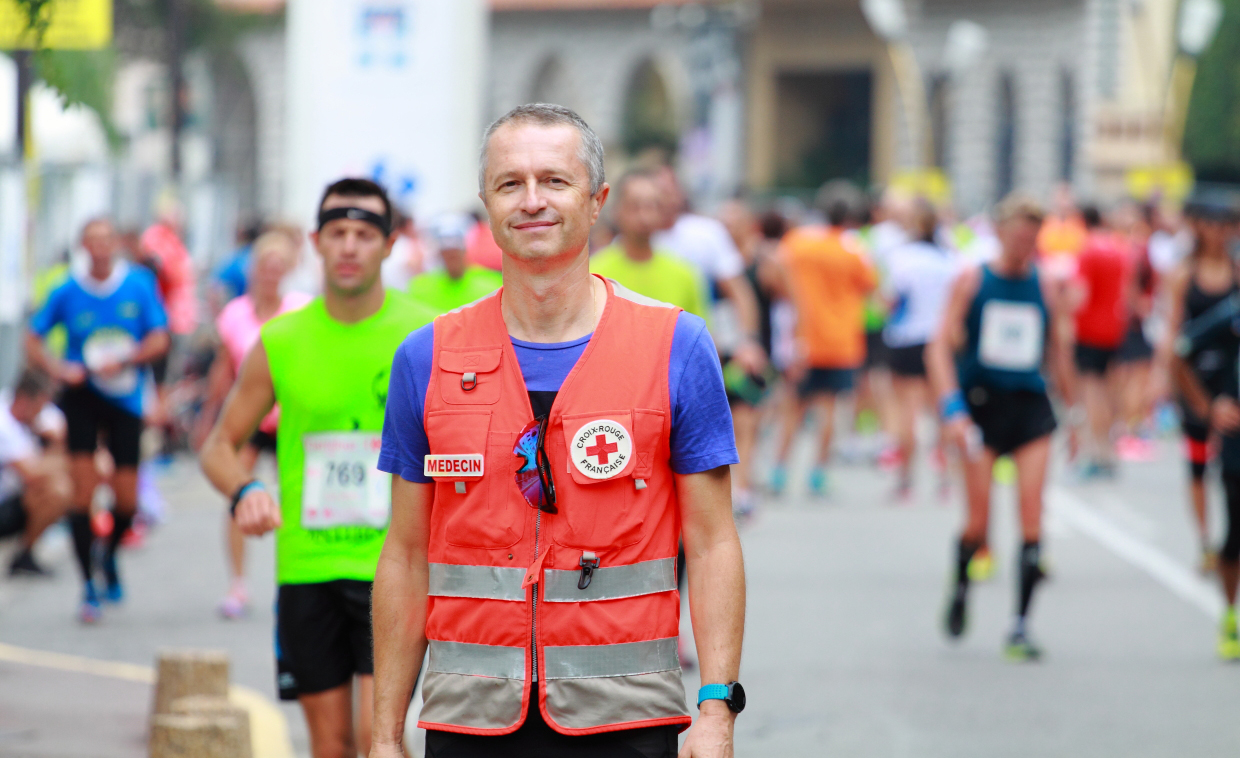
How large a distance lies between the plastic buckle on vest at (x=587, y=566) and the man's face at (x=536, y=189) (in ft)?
1.73

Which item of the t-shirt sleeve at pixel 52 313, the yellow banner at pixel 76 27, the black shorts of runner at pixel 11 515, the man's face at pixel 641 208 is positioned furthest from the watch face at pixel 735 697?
the black shorts of runner at pixel 11 515

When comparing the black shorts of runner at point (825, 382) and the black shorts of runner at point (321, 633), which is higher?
the black shorts of runner at point (825, 382)

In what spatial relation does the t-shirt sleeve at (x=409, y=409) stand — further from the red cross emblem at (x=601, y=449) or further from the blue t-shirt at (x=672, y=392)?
the red cross emblem at (x=601, y=449)

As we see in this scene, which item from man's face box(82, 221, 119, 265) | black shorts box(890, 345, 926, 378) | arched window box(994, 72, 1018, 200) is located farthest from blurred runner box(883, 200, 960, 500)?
arched window box(994, 72, 1018, 200)

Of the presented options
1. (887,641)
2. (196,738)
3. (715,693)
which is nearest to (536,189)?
(715,693)

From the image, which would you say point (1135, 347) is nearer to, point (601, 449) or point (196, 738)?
point (196, 738)

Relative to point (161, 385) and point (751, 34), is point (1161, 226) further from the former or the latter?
point (751, 34)

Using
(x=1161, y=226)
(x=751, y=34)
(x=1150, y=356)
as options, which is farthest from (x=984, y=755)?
(x=751, y=34)

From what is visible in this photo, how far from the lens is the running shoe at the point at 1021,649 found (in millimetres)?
8578

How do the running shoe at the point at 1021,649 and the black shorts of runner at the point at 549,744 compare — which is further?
the running shoe at the point at 1021,649

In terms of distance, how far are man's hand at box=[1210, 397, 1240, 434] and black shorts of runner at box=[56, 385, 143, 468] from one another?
572cm

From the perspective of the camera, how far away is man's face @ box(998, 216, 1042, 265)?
28.8 feet

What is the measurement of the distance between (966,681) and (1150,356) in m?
10.7

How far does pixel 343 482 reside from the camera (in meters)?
5.25
